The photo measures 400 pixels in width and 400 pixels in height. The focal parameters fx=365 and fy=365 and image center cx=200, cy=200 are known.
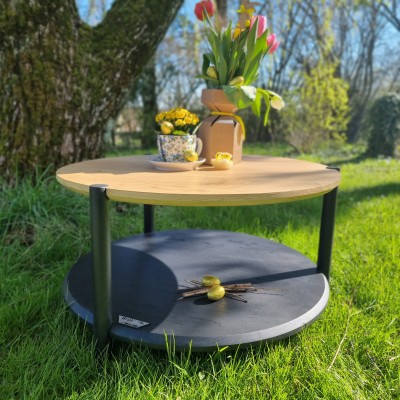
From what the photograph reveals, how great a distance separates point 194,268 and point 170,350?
0.53 meters

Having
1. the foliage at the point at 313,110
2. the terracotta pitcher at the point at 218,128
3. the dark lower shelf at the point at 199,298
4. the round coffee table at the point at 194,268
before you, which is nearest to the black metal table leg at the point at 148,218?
the dark lower shelf at the point at 199,298

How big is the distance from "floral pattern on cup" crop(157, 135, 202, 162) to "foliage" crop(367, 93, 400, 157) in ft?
20.4

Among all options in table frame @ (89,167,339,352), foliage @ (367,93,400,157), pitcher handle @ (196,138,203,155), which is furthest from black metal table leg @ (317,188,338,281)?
foliage @ (367,93,400,157)

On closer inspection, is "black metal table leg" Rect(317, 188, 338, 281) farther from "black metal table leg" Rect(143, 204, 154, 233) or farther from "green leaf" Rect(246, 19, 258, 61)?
"black metal table leg" Rect(143, 204, 154, 233)

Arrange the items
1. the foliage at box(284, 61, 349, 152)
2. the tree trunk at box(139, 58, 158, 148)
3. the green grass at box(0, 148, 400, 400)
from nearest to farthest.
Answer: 1. the green grass at box(0, 148, 400, 400)
2. the foliage at box(284, 61, 349, 152)
3. the tree trunk at box(139, 58, 158, 148)

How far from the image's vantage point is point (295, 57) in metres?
8.88

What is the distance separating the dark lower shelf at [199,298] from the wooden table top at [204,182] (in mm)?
440

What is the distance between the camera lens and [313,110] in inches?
275

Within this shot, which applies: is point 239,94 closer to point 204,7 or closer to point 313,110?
point 204,7

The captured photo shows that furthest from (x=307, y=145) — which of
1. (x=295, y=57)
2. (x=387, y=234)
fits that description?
(x=387, y=234)

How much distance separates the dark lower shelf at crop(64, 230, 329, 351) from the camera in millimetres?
1151

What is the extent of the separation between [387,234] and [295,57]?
744 centimetres

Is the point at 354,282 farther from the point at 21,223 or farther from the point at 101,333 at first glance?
the point at 21,223

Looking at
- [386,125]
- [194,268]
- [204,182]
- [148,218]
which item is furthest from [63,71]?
[386,125]
